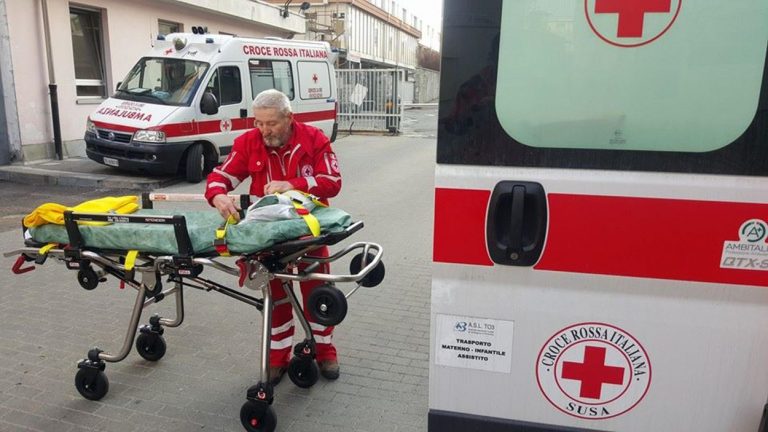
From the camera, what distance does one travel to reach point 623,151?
1.64 meters

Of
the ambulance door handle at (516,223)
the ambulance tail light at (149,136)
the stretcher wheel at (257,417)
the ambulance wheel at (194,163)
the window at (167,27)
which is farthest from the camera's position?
the window at (167,27)

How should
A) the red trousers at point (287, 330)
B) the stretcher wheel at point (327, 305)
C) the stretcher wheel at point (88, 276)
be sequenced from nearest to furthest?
the stretcher wheel at point (327, 305) → the stretcher wheel at point (88, 276) → the red trousers at point (287, 330)

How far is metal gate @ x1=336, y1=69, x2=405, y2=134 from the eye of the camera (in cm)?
1998

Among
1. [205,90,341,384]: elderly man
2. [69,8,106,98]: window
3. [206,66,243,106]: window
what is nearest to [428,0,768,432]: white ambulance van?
[205,90,341,384]: elderly man

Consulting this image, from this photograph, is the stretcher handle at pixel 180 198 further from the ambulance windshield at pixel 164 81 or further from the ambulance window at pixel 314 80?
the ambulance window at pixel 314 80

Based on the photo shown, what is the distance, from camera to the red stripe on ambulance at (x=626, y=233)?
1597mm

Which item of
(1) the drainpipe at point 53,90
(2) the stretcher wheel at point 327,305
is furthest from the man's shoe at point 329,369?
(1) the drainpipe at point 53,90

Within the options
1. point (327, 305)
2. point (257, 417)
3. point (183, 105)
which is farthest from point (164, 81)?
point (327, 305)

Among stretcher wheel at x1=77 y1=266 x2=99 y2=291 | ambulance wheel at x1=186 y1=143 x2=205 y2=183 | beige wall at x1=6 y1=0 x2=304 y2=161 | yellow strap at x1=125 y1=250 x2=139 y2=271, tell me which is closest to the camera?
yellow strap at x1=125 y1=250 x2=139 y2=271

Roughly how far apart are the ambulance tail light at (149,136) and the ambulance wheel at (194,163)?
0.65m

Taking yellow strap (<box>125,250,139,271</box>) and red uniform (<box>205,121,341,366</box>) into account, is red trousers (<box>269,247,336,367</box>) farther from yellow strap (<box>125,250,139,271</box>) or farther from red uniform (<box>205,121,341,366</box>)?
yellow strap (<box>125,250,139,271</box>)

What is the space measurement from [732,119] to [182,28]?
17.5 m

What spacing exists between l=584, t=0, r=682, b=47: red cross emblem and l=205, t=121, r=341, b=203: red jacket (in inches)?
74.0

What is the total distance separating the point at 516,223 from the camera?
1684mm
